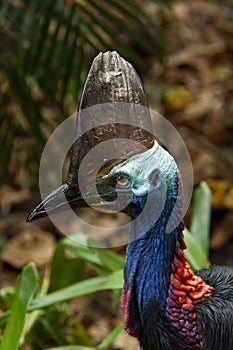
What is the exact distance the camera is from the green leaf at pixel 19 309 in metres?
1.95

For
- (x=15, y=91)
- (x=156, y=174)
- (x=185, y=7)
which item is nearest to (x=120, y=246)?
(x=15, y=91)

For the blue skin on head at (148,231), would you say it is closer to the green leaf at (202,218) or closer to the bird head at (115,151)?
the bird head at (115,151)

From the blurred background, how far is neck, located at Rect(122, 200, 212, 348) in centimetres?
97

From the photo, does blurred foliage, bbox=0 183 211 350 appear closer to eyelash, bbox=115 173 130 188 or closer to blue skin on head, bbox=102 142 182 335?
blue skin on head, bbox=102 142 182 335

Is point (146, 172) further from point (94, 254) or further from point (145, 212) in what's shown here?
point (94, 254)

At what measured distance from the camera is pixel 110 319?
2.77m

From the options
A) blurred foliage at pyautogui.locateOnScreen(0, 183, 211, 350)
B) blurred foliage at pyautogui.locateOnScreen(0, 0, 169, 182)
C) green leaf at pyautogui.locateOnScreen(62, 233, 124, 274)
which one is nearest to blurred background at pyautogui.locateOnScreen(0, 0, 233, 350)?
blurred foliage at pyautogui.locateOnScreen(0, 0, 169, 182)

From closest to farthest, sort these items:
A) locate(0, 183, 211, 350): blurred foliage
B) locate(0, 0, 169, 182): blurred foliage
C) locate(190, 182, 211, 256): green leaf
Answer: locate(0, 183, 211, 350): blurred foliage, locate(190, 182, 211, 256): green leaf, locate(0, 0, 169, 182): blurred foliage

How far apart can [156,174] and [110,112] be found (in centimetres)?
15

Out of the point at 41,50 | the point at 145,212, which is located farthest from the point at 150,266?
the point at 41,50

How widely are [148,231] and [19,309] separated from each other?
61cm

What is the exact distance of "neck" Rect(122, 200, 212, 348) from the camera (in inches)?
61.7

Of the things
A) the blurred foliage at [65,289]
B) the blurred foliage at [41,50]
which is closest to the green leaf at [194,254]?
the blurred foliage at [65,289]

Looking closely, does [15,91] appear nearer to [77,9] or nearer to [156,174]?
[77,9]
